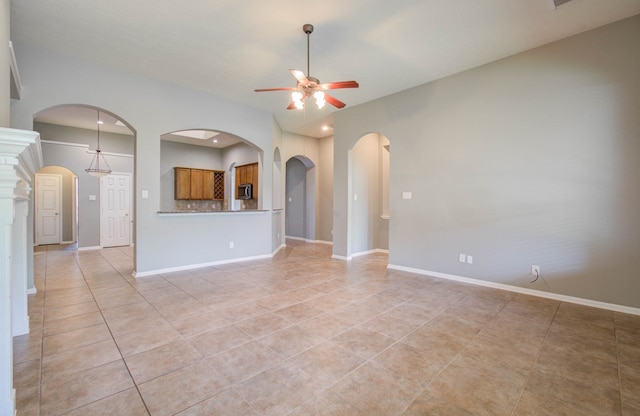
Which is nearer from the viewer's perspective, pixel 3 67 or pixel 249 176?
pixel 3 67

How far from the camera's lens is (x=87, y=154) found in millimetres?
6949

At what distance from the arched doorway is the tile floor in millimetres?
4511

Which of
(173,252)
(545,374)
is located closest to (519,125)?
(545,374)

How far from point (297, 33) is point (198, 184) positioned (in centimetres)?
658

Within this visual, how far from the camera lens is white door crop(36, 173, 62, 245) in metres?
7.47

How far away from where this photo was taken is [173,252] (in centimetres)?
460

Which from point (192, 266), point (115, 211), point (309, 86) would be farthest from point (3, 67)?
point (115, 211)

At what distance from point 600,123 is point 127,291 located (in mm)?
5985

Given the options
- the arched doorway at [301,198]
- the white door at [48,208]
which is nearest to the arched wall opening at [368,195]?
the arched doorway at [301,198]

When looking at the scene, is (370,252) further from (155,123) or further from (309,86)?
(155,123)

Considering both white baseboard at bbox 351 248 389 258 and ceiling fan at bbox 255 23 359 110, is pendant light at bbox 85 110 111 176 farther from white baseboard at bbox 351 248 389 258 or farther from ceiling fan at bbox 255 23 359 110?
white baseboard at bbox 351 248 389 258

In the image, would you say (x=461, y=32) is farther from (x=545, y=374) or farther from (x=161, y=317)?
(x=161, y=317)

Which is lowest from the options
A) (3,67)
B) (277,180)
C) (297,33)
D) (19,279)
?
(19,279)

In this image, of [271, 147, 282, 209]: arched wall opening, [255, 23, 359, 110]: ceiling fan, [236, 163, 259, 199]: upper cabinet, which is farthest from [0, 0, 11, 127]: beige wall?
[236, 163, 259, 199]: upper cabinet
